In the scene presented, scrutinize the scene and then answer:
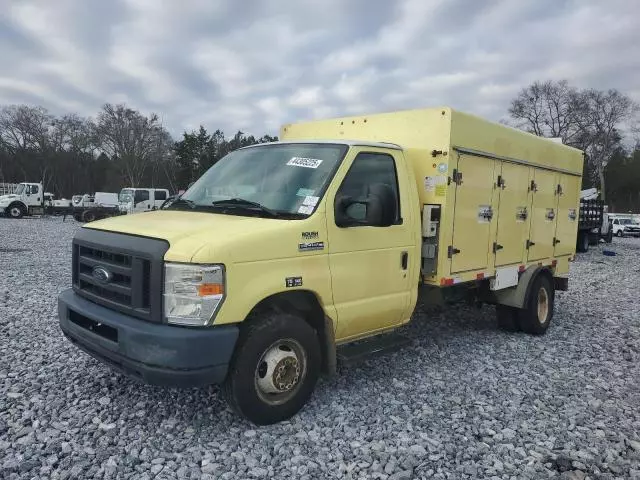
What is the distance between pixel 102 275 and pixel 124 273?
1.01 ft

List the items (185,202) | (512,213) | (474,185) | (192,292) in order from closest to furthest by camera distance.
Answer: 1. (192,292)
2. (185,202)
3. (474,185)
4. (512,213)

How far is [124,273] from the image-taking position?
12.3ft

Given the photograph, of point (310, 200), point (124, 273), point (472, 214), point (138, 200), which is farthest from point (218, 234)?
point (138, 200)

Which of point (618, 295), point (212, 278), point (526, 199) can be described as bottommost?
point (618, 295)

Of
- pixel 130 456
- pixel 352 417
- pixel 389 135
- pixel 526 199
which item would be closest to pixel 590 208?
pixel 526 199

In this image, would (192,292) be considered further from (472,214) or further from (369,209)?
(472,214)

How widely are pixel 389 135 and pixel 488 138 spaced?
1.21m

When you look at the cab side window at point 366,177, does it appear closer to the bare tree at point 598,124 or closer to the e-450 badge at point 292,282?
the e-450 badge at point 292,282

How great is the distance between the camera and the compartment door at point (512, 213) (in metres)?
6.41

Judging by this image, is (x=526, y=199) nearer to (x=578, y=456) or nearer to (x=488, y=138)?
(x=488, y=138)

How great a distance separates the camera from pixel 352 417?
4277 millimetres

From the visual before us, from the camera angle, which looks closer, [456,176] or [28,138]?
[456,176]

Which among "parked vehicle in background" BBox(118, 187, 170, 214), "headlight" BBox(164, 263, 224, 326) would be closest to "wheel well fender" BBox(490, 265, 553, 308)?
"headlight" BBox(164, 263, 224, 326)

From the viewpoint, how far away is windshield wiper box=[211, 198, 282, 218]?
415 centimetres
